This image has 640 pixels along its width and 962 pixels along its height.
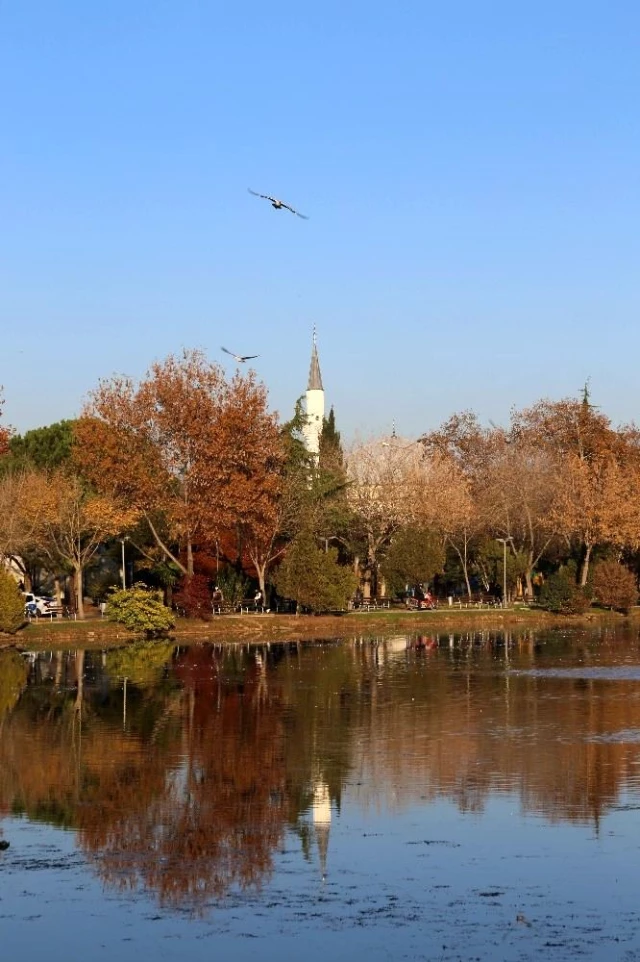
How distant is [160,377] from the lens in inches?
3066

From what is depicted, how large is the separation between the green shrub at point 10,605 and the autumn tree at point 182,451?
11.1 meters

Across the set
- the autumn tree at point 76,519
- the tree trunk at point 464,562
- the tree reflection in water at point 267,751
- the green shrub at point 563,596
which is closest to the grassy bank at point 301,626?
the green shrub at point 563,596

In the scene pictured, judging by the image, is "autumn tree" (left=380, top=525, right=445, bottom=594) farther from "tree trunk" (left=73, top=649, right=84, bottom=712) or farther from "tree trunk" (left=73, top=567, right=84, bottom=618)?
"tree trunk" (left=73, top=649, right=84, bottom=712)

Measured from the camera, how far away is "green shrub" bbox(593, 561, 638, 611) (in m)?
91.8

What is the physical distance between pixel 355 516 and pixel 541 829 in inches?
2749

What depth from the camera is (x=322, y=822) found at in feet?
83.4

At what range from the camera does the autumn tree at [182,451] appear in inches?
3029

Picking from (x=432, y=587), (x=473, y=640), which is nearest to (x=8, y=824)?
(x=473, y=640)

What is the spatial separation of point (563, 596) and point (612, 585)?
5.06 m

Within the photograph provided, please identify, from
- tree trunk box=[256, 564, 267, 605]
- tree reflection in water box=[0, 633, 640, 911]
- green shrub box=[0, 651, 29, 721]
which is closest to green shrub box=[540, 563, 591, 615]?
tree trunk box=[256, 564, 267, 605]

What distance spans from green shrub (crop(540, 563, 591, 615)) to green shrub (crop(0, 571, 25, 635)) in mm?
34828

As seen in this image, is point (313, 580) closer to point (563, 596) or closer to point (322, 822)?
point (563, 596)

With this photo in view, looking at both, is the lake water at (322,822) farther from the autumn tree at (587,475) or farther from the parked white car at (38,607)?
the autumn tree at (587,475)

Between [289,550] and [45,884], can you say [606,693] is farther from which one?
[289,550]
